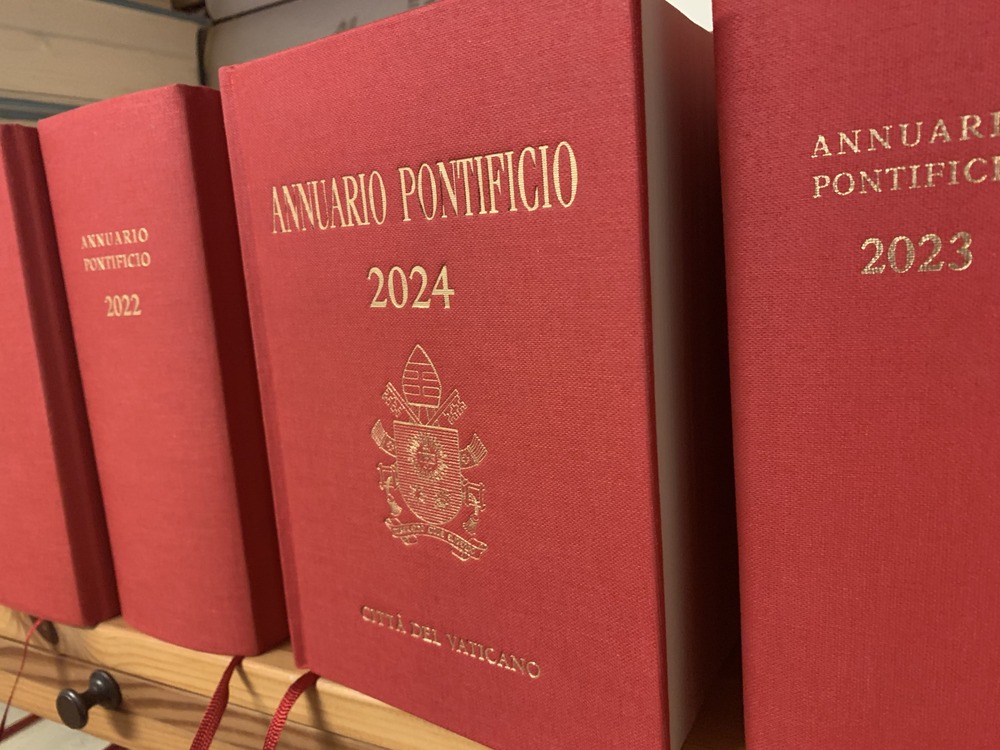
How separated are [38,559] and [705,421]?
0.51m

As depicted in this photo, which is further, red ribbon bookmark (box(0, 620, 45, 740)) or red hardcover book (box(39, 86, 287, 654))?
red ribbon bookmark (box(0, 620, 45, 740))

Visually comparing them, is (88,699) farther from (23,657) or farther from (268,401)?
(268,401)

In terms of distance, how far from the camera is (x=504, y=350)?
13.5 inches

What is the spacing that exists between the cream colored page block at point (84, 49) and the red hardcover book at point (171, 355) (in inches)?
10.9

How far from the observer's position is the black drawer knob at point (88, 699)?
534 millimetres

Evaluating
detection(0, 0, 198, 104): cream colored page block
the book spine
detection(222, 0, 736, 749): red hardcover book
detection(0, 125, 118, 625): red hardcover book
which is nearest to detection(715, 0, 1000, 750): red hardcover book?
detection(222, 0, 736, 749): red hardcover book

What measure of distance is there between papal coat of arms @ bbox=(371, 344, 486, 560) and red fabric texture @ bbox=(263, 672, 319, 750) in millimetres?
142

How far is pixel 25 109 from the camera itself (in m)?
0.70

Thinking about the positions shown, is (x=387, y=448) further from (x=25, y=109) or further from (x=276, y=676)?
(x=25, y=109)

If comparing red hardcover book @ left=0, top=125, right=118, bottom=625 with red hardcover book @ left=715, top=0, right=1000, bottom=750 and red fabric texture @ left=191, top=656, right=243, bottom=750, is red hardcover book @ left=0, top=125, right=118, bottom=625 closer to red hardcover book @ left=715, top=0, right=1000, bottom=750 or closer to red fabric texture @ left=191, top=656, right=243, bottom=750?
red fabric texture @ left=191, top=656, right=243, bottom=750

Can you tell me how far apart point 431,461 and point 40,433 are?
0.34m

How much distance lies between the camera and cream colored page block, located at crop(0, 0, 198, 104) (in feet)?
2.24

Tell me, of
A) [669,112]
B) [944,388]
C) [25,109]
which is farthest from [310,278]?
[25,109]

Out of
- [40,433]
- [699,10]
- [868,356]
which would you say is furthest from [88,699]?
[699,10]
